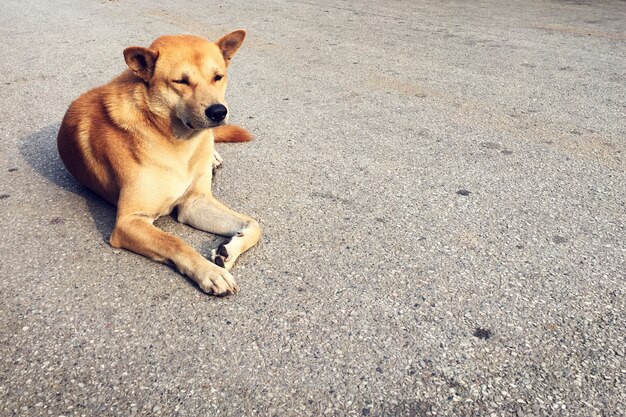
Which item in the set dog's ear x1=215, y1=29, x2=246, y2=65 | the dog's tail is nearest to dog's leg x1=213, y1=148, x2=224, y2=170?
the dog's tail

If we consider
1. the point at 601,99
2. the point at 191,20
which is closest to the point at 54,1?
the point at 191,20

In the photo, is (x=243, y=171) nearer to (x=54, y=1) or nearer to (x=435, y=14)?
(x=435, y=14)

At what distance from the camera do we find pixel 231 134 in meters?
4.49

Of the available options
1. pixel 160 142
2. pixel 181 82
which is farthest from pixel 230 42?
pixel 160 142

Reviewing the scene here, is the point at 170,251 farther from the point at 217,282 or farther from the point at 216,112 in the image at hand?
the point at 216,112

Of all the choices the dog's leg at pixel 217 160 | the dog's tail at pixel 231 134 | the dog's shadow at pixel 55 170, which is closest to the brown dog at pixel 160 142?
the dog's shadow at pixel 55 170

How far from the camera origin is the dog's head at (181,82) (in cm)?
315

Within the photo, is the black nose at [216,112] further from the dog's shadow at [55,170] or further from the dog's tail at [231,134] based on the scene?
the dog's tail at [231,134]

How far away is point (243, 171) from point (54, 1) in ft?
33.8

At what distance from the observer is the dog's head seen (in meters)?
3.15

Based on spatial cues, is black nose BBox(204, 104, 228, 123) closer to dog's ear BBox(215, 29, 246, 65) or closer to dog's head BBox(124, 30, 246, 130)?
dog's head BBox(124, 30, 246, 130)

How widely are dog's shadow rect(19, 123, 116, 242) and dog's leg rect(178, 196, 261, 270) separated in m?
0.45

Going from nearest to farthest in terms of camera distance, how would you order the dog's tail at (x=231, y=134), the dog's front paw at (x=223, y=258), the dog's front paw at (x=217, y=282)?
the dog's front paw at (x=217, y=282) < the dog's front paw at (x=223, y=258) < the dog's tail at (x=231, y=134)

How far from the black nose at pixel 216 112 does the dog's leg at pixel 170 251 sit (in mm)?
676
